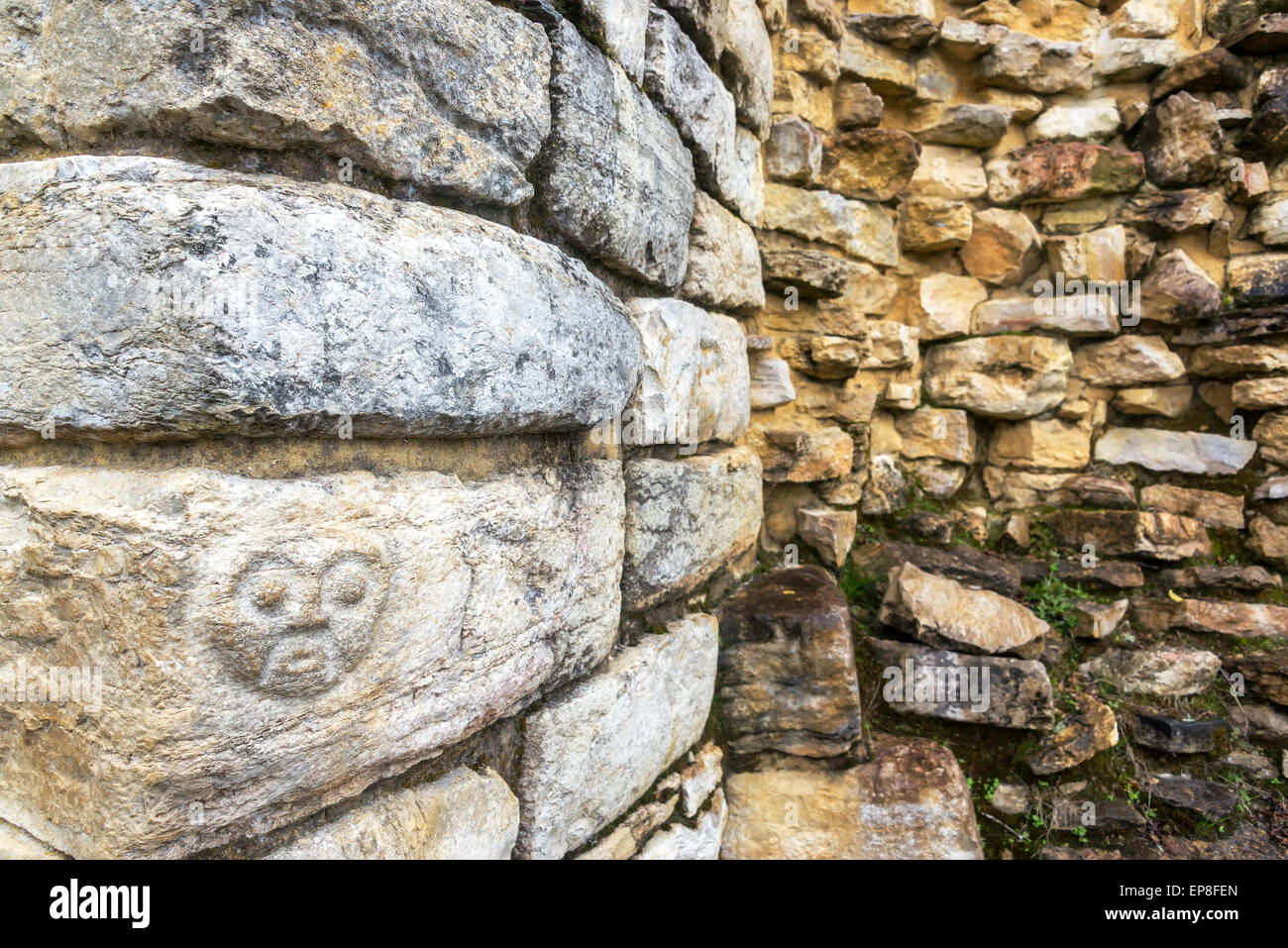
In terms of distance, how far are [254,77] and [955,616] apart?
2379 mm

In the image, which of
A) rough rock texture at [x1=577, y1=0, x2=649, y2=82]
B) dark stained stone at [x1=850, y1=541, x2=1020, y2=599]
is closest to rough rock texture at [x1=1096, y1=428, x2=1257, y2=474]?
dark stained stone at [x1=850, y1=541, x2=1020, y2=599]

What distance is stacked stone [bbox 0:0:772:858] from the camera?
2.98ft

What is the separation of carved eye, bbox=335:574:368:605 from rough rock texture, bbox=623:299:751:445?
87 cm

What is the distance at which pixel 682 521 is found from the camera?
1.97 meters

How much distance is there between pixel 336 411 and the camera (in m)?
1.01

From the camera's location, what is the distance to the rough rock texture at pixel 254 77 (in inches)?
37.4

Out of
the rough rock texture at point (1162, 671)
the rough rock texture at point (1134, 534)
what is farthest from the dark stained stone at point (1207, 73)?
the rough rock texture at point (1162, 671)

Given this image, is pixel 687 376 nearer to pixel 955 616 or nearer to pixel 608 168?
pixel 608 168

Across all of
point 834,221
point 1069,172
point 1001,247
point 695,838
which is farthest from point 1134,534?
point 695,838

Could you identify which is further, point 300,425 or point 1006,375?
point 1006,375

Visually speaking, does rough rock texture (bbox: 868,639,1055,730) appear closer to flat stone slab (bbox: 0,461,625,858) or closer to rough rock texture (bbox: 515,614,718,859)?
rough rock texture (bbox: 515,614,718,859)

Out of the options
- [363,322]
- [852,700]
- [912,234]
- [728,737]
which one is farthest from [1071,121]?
[363,322]

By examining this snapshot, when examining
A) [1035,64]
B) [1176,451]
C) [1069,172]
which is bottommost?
[1176,451]

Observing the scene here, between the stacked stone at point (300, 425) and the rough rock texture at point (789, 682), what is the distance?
77cm
